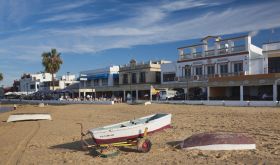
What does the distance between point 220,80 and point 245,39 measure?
5697 millimetres

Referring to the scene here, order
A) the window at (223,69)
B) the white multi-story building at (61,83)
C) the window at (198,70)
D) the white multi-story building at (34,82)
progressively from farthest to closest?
the white multi-story building at (34,82) → the white multi-story building at (61,83) → the window at (198,70) → the window at (223,69)

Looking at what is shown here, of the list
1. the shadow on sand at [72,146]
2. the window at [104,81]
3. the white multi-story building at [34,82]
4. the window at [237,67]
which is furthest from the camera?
the white multi-story building at [34,82]

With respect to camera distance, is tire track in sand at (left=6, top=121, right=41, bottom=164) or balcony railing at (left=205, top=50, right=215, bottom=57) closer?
tire track in sand at (left=6, top=121, right=41, bottom=164)

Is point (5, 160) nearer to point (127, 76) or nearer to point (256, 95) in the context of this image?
point (256, 95)

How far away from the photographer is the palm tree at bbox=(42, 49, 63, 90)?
7225 cm

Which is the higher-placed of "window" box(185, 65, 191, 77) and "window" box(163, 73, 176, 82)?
"window" box(185, 65, 191, 77)

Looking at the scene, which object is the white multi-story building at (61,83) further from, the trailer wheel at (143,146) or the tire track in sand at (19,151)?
the trailer wheel at (143,146)

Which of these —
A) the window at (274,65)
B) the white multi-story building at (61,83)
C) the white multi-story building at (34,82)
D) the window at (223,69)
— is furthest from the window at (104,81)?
the white multi-story building at (34,82)

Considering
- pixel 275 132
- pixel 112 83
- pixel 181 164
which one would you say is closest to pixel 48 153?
pixel 181 164

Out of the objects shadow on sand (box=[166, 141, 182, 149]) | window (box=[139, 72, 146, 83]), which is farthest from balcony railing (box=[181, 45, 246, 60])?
shadow on sand (box=[166, 141, 182, 149])

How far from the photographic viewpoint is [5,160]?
14.4 meters

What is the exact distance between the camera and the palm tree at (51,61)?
72250 mm

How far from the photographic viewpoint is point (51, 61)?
7244 cm

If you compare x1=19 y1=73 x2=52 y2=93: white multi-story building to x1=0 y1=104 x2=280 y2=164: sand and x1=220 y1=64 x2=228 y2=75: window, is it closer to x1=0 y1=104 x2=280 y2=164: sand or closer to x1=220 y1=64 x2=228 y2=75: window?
x1=220 y1=64 x2=228 y2=75: window
